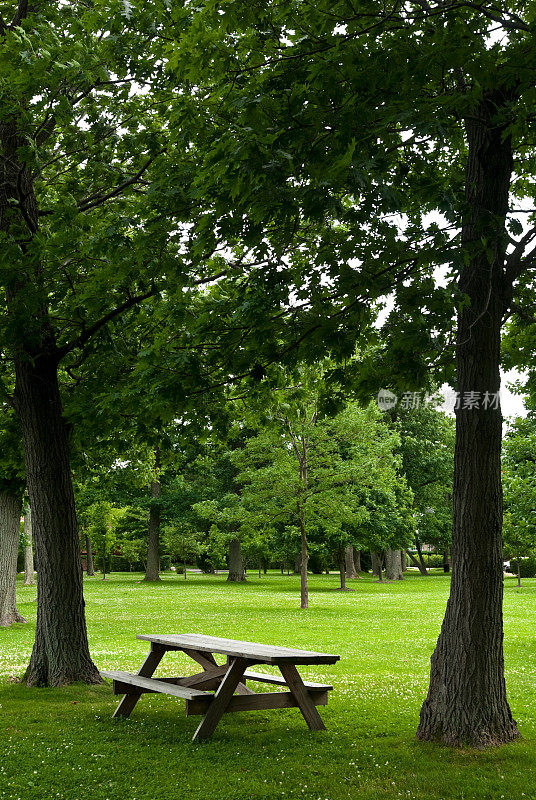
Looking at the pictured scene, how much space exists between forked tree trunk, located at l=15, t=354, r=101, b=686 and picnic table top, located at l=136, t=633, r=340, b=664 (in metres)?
2.03

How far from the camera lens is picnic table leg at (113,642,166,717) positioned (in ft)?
29.8

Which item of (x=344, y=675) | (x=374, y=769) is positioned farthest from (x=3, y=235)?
(x=344, y=675)

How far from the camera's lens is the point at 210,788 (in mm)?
6461

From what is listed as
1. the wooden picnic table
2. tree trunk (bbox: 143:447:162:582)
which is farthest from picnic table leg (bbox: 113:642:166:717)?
tree trunk (bbox: 143:447:162:582)

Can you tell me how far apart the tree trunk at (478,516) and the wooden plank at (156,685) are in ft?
7.84

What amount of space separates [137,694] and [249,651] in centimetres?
220

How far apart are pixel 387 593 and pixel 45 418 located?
27825mm

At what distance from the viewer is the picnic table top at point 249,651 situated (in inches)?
291

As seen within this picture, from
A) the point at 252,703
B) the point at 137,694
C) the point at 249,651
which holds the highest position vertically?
the point at 249,651

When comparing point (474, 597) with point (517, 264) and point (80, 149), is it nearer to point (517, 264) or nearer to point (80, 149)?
point (517, 264)

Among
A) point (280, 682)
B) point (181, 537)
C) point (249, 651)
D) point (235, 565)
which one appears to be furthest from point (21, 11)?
point (235, 565)

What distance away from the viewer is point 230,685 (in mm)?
7777

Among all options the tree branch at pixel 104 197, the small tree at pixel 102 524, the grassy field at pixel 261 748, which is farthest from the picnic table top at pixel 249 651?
the small tree at pixel 102 524

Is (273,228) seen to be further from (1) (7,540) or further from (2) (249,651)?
(1) (7,540)
